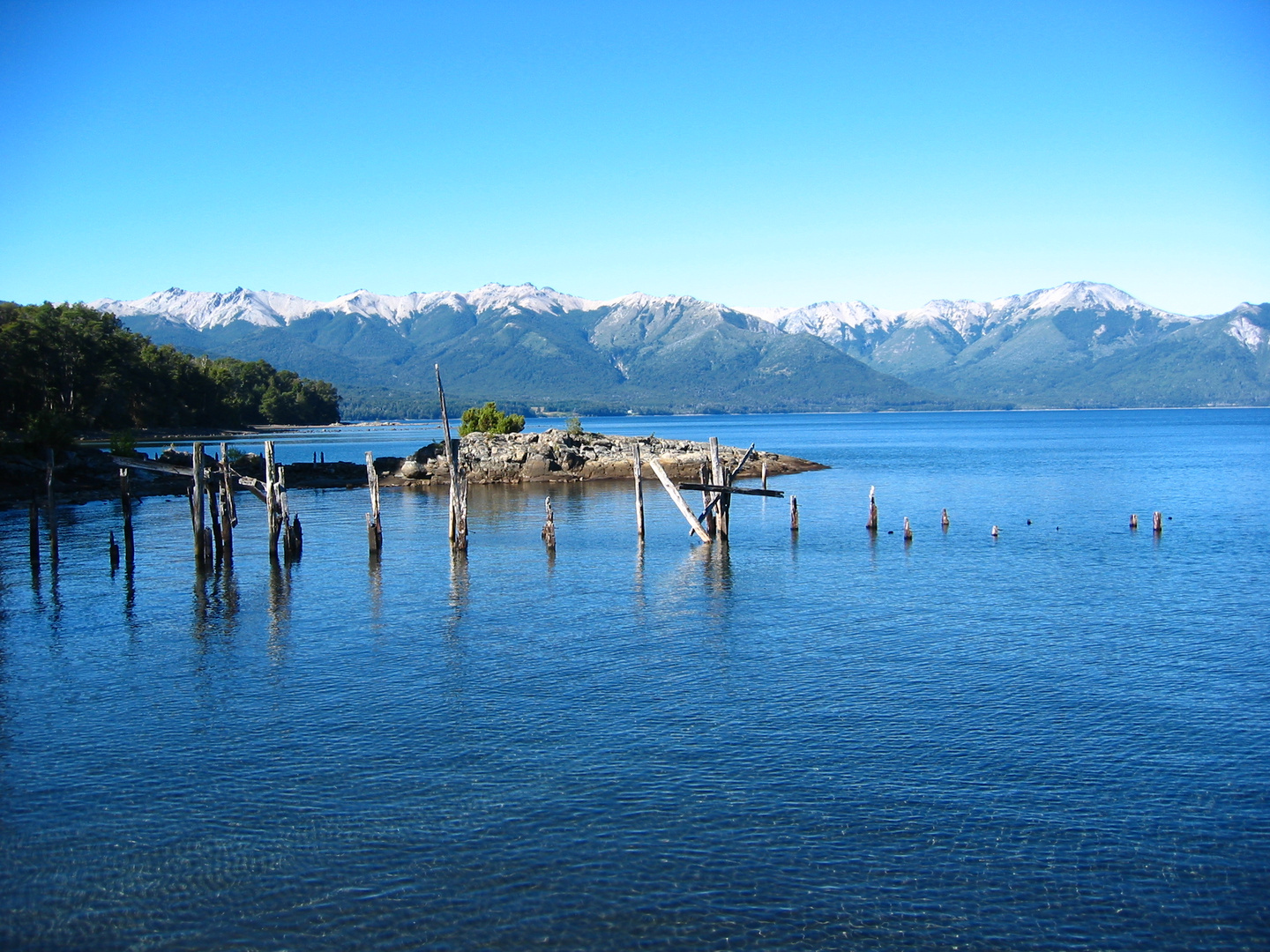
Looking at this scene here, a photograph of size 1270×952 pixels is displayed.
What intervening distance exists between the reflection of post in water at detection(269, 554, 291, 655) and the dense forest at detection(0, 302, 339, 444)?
4410cm

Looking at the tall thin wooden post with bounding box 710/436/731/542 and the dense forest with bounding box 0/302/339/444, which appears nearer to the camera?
the tall thin wooden post with bounding box 710/436/731/542

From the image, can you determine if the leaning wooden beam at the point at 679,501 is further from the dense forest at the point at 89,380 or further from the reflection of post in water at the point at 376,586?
the dense forest at the point at 89,380

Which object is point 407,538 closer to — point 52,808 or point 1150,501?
point 52,808

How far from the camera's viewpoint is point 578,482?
82.8m

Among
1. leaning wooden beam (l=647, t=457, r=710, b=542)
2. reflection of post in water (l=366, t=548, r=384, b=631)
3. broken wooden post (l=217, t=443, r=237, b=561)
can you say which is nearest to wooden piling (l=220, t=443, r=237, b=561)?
broken wooden post (l=217, t=443, r=237, b=561)

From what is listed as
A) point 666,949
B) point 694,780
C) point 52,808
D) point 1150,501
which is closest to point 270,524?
point 52,808

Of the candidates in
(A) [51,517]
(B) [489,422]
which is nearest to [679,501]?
(A) [51,517]

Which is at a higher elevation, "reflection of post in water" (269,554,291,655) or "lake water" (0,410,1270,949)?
"reflection of post in water" (269,554,291,655)

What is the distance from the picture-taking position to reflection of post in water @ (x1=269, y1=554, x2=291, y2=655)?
28.4 metres

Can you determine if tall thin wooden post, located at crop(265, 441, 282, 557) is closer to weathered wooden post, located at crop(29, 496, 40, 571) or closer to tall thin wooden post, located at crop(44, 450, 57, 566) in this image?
tall thin wooden post, located at crop(44, 450, 57, 566)

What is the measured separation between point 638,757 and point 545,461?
6560 cm

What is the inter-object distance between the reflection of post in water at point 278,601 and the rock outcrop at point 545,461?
4156cm

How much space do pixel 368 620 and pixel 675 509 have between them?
3383 cm

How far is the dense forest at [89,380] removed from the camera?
341ft
